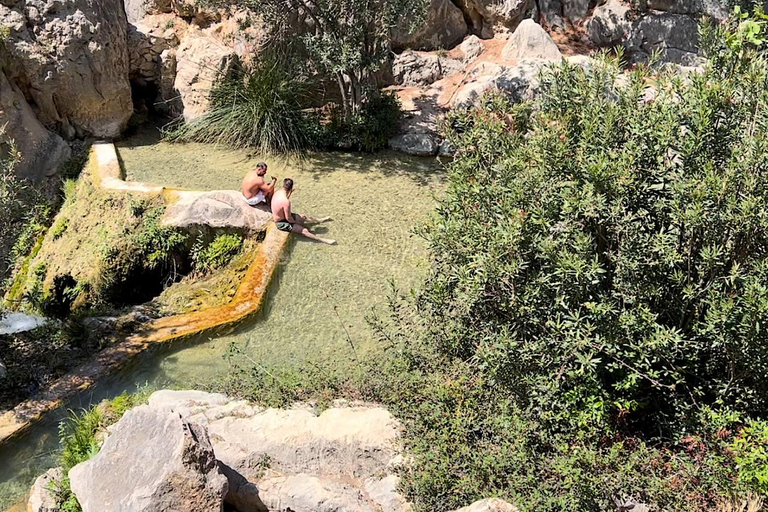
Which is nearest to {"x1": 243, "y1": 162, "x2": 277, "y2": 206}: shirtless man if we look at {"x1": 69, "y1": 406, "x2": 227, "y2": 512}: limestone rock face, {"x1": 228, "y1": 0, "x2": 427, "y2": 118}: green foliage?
{"x1": 228, "y1": 0, "x2": 427, "y2": 118}: green foliage

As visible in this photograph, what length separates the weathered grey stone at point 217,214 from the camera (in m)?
10.1

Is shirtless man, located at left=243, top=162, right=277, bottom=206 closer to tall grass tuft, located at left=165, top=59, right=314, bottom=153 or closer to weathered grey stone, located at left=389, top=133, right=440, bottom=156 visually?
tall grass tuft, located at left=165, top=59, right=314, bottom=153

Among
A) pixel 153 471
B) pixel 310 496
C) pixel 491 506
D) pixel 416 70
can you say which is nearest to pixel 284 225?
pixel 310 496

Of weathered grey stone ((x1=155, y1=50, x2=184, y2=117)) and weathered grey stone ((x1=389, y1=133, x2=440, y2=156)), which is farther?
weathered grey stone ((x1=155, y1=50, x2=184, y2=117))

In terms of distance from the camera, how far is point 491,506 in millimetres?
4953

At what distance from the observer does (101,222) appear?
435 inches

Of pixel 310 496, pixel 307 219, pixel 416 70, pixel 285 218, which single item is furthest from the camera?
pixel 416 70

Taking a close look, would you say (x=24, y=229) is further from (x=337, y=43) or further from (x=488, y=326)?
(x=488, y=326)

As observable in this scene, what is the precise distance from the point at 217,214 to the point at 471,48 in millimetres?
9044

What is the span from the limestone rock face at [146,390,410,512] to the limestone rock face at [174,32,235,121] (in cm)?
948

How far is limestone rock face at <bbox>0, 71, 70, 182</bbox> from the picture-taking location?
486 inches

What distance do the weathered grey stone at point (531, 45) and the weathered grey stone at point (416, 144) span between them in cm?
332

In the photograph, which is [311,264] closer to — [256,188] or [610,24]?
[256,188]

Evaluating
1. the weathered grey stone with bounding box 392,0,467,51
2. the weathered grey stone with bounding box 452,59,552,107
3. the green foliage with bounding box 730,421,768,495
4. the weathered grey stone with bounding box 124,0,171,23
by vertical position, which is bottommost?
the green foliage with bounding box 730,421,768,495
